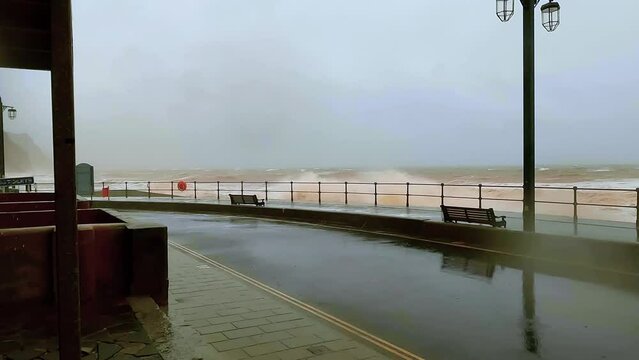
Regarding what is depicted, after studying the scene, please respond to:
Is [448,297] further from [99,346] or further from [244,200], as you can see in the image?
[244,200]

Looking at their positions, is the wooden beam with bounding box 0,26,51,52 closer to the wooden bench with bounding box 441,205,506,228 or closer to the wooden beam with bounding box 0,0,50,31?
the wooden beam with bounding box 0,0,50,31

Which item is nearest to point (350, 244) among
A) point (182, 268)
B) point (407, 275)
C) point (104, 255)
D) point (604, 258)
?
point (407, 275)

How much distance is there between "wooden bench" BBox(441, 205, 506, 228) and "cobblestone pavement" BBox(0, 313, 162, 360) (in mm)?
8919

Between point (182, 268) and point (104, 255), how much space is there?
10.0 feet

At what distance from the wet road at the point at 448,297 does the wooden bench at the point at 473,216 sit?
146cm

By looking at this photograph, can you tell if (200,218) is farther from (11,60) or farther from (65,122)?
(65,122)

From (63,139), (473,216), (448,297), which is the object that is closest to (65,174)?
(63,139)

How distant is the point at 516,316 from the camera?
20.6ft

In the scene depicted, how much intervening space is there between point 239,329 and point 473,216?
27.4 ft

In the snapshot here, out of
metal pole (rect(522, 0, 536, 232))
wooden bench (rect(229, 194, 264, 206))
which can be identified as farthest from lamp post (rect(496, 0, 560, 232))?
wooden bench (rect(229, 194, 264, 206))

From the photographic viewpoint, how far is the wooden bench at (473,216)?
1197cm

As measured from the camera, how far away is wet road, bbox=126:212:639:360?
5.28 metres

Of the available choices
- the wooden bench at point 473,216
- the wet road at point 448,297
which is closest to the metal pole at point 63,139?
the wet road at point 448,297

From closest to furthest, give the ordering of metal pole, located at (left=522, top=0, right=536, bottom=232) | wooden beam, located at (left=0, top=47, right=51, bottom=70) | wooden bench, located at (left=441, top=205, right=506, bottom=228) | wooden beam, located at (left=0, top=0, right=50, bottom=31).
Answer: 1. wooden beam, located at (left=0, top=0, right=50, bottom=31)
2. wooden beam, located at (left=0, top=47, right=51, bottom=70)
3. metal pole, located at (left=522, top=0, right=536, bottom=232)
4. wooden bench, located at (left=441, top=205, right=506, bottom=228)
